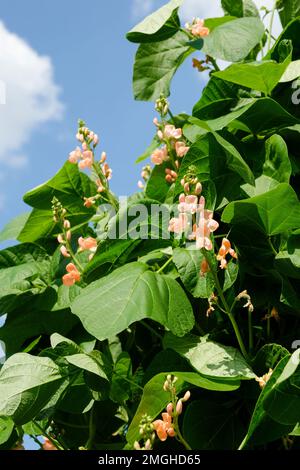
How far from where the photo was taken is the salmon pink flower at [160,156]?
175 centimetres

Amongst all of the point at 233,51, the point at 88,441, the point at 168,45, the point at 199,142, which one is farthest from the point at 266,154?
the point at 88,441

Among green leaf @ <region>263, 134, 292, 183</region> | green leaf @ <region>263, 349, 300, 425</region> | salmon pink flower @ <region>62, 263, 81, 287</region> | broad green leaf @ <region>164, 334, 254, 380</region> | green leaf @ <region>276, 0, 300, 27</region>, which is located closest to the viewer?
green leaf @ <region>263, 349, 300, 425</region>

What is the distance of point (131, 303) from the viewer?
1388mm

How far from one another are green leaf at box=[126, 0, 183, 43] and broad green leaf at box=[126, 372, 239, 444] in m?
0.89

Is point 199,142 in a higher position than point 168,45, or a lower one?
lower

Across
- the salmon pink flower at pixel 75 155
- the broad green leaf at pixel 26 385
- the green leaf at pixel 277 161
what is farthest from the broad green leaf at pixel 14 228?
the green leaf at pixel 277 161

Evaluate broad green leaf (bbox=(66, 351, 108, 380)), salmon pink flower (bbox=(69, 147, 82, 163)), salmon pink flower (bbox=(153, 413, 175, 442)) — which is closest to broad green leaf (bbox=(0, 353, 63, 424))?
broad green leaf (bbox=(66, 351, 108, 380))

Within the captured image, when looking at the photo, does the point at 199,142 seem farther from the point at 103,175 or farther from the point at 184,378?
the point at 184,378

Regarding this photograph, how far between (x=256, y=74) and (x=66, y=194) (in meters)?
0.62

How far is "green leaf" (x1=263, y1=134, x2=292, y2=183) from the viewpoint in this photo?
4.91 feet

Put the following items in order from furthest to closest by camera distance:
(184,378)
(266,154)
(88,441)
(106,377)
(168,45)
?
(168,45)
(88,441)
(266,154)
(106,377)
(184,378)

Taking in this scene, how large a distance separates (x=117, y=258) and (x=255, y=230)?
0.32m

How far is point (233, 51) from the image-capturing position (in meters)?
1.72

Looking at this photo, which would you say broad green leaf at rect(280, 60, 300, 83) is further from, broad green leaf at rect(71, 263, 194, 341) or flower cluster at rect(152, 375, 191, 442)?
flower cluster at rect(152, 375, 191, 442)
